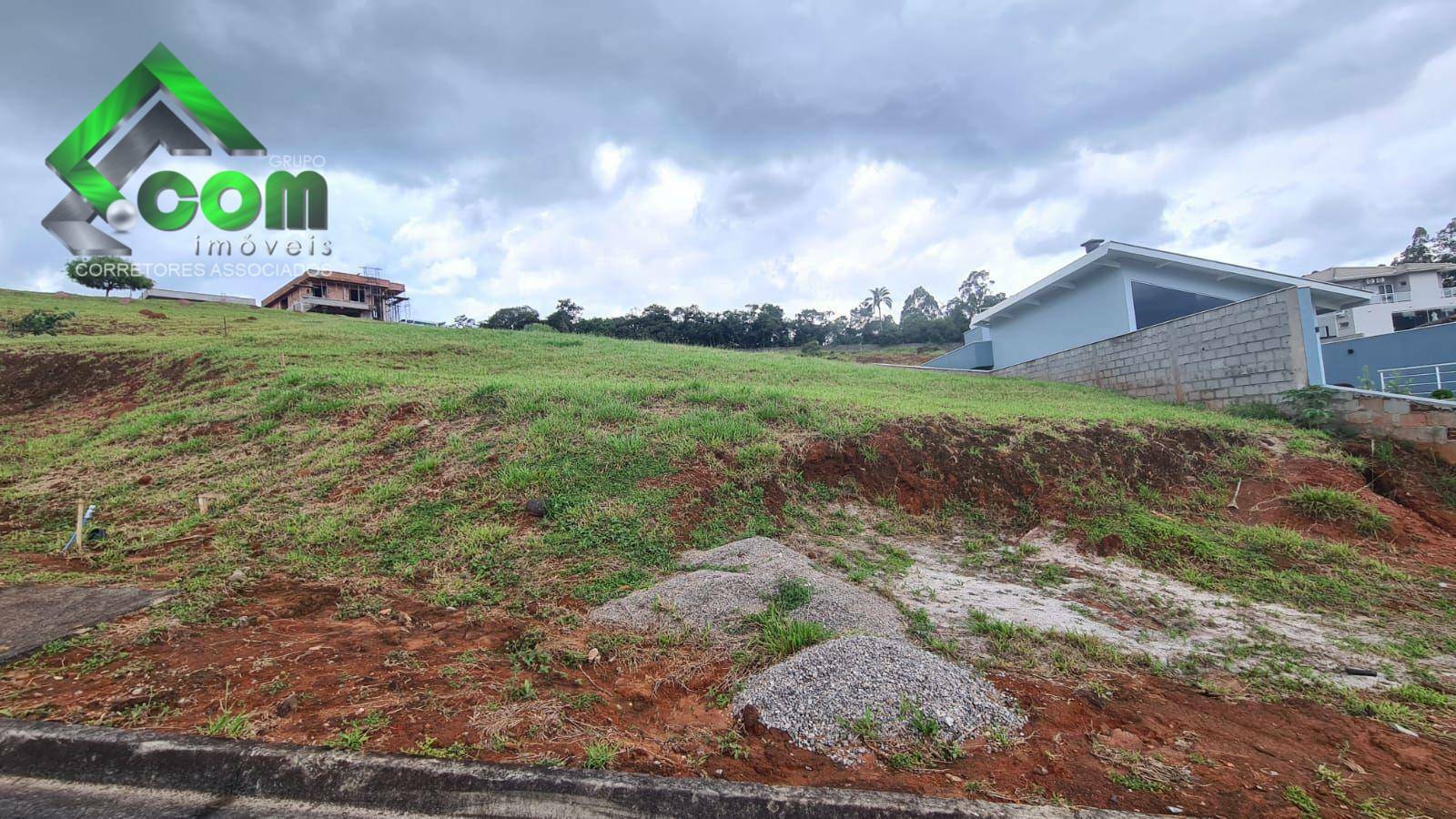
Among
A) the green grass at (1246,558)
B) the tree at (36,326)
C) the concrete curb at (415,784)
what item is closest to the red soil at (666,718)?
the concrete curb at (415,784)

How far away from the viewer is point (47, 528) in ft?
16.4

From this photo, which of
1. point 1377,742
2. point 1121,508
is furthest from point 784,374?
point 1377,742

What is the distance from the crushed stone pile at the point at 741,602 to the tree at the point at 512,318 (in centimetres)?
3738

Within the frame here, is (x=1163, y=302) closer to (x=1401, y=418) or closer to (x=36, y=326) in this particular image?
(x=1401, y=418)

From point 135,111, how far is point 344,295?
3732cm

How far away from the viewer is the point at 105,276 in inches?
1080

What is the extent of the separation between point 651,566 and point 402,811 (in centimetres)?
235

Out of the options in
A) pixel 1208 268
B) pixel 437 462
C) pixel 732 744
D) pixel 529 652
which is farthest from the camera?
pixel 1208 268

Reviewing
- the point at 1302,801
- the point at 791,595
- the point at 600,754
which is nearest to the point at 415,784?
the point at 600,754

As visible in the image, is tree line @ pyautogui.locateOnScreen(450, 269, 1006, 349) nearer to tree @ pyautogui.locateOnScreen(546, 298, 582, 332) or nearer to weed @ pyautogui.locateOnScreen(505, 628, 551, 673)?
tree @ pyautogui.locateOnScreen(546, 298, 582, 332)

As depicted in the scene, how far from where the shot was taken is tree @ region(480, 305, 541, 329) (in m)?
38.9

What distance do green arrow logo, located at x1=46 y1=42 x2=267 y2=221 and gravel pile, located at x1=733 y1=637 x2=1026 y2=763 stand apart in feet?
40.8

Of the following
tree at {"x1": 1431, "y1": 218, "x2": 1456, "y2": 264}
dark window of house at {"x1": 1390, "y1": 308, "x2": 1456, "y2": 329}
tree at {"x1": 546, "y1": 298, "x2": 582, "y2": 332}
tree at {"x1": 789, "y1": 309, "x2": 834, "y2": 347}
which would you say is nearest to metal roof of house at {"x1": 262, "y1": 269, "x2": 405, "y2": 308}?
tree at {"x1": 546, "y1": 298, "x2": 582, "y2": 332}

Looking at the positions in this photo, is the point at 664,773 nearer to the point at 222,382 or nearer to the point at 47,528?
the point at 47,528
